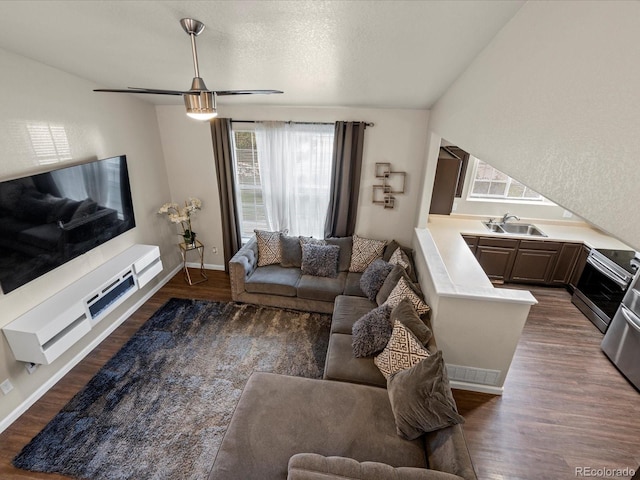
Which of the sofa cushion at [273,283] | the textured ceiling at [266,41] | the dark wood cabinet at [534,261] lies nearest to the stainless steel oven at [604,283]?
the dark wood cabinet at [534,261]

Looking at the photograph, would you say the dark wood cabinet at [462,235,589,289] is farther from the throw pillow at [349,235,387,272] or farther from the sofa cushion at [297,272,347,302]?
the sofa cushion at [297,272,347,302]

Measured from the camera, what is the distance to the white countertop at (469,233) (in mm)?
3021

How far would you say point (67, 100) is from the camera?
2904 mm

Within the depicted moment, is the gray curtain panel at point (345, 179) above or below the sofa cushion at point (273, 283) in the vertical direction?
above

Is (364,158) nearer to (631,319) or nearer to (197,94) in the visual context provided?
(197,94)

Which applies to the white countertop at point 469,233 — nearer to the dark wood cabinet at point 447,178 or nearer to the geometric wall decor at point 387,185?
the dark wood cabinet at point 447,178

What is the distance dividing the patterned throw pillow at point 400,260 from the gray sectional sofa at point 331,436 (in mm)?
1101

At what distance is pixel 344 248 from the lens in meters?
4.29

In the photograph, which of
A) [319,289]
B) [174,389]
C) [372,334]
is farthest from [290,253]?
[174,389]

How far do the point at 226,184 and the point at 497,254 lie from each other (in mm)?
4021

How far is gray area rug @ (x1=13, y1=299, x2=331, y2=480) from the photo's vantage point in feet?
7.62

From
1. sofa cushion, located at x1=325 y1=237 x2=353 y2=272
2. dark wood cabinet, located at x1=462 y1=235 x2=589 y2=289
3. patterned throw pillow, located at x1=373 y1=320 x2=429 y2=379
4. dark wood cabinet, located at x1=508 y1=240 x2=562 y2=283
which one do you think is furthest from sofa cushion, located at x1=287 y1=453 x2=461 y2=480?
dark wood cabinet, located at x1=508 y1=240 x2=562 y2=283

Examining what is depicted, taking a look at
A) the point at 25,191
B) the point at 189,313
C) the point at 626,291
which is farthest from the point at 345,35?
the point at 626,291

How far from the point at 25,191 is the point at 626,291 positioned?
589cm
